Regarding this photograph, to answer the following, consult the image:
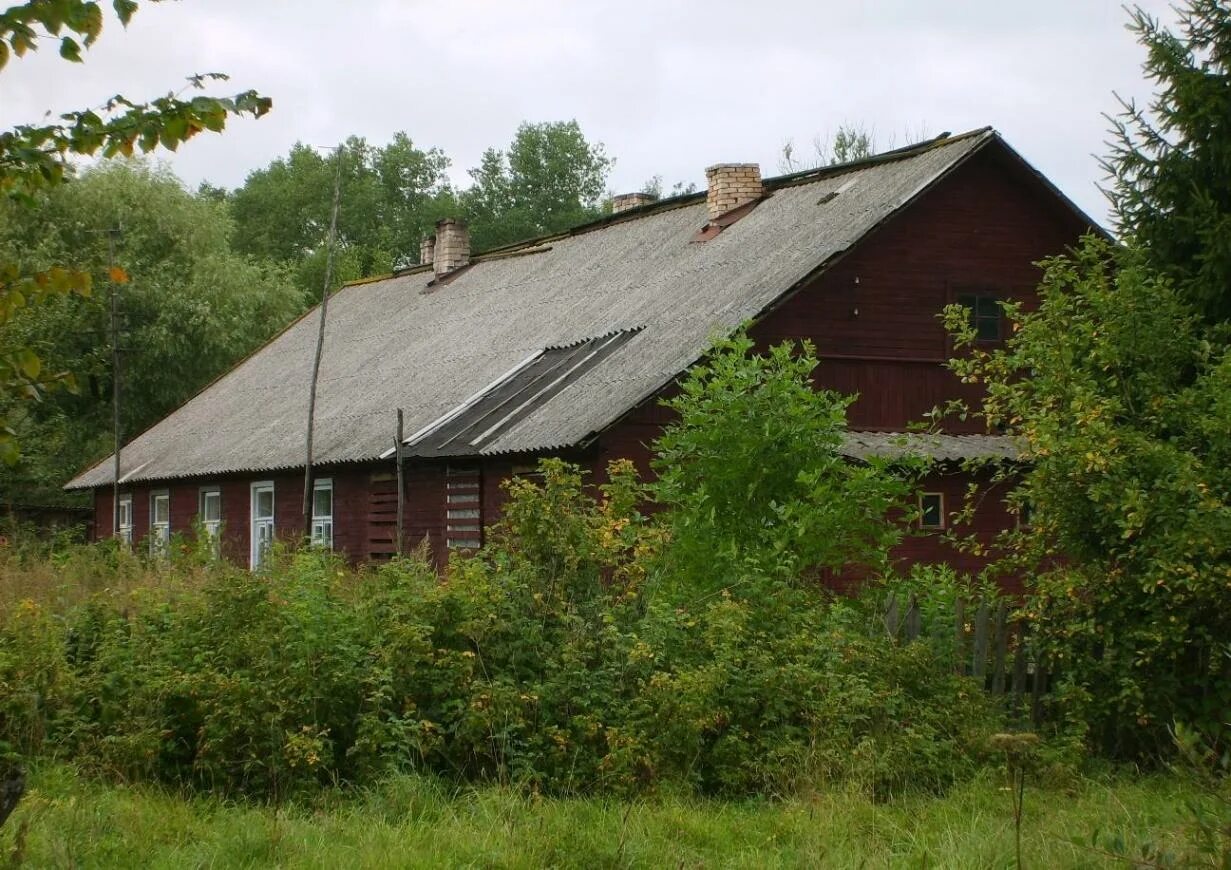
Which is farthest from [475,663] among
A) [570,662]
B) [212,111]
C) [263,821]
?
[212,111]

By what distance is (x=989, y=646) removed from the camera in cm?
1060

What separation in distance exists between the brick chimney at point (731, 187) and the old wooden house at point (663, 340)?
36mm

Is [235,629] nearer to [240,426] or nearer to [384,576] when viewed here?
[384,576]

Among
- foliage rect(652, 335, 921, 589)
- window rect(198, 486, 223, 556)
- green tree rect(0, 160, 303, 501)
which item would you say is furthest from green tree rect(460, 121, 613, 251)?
foliage rect(652, 335, 921, 589)

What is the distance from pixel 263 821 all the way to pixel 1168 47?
8.38 m

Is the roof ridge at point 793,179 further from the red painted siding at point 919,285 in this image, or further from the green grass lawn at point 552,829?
the green grass lawn at point 552,829

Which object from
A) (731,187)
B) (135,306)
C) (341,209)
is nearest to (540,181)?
(341,209)

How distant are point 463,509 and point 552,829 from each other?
1364 centimetres

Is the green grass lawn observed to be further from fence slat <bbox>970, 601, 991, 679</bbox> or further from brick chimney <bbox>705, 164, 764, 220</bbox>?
brick chimney <bbox>705, 164, 764, 220</bbox>

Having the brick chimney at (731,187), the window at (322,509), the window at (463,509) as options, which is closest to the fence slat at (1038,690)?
the window at (463,509)

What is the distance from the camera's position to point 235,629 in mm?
9469

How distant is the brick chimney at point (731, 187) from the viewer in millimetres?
25109

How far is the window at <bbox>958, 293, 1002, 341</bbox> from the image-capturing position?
70.0 feet

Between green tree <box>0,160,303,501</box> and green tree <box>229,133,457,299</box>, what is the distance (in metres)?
27.8
